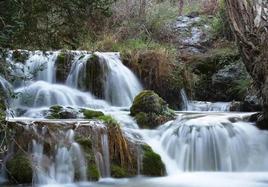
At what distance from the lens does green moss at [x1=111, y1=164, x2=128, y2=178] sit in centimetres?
796

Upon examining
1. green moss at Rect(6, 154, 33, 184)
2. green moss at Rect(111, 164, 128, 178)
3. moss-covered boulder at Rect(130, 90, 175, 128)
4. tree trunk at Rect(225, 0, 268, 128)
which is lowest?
green moss at Rect(111, 164, 128, 178)

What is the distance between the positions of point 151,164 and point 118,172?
2.28ft

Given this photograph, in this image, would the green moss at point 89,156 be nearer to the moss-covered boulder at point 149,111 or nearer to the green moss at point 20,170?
the green moss at point 20,170

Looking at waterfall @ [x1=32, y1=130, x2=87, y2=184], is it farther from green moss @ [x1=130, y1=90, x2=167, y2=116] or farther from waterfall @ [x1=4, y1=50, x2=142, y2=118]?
waterfall @ [x1=4, y1=50, x2=142, y2=118]

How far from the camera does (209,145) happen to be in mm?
9141

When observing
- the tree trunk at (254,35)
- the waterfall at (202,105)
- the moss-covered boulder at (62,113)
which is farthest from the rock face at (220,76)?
the moss-covered boulder at (62,113)

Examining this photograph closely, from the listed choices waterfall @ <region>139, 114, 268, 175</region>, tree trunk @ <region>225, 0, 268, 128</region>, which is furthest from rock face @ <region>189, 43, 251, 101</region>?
waterfall @ <region>139, 114, 268, 175</region>

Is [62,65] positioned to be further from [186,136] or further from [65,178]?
[65,178]

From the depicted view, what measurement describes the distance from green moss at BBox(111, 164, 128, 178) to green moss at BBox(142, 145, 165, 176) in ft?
1.26

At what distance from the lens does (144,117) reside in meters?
9.95

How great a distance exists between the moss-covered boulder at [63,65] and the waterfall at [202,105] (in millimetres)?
3134

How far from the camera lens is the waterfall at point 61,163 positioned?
745 centimetres

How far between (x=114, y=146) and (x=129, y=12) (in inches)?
439

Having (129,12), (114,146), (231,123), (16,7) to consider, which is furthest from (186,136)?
(129,12)
